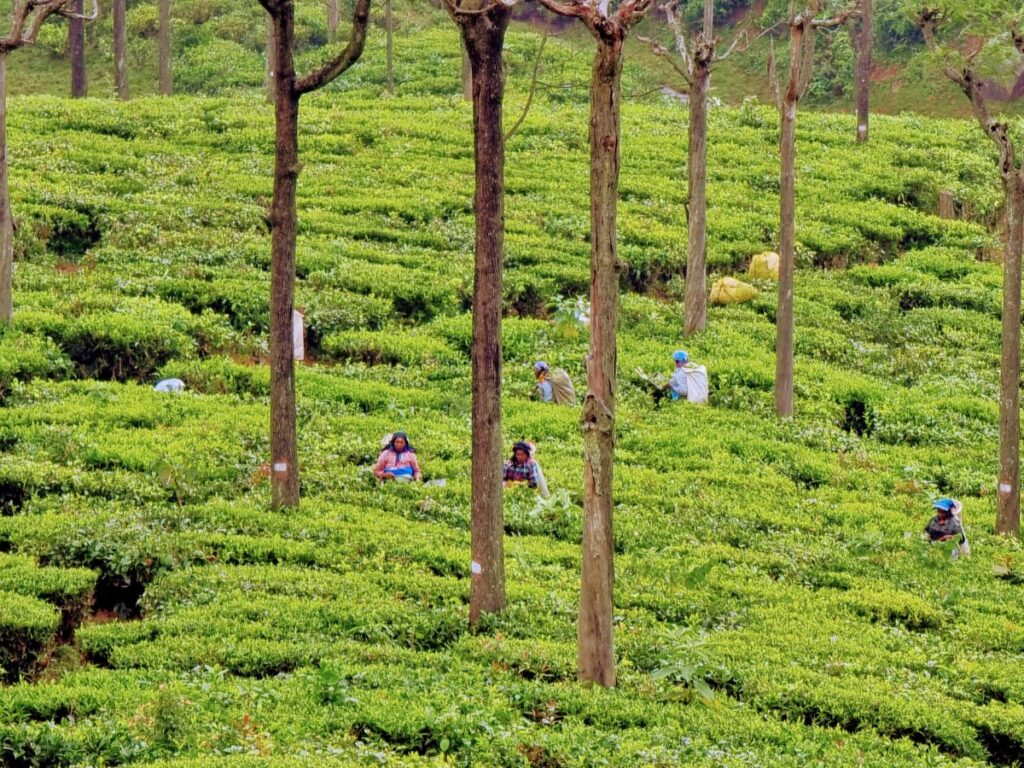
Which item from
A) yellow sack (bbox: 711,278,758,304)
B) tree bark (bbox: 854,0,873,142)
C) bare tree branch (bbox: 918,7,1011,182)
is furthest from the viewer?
tree bark (bbox: 854,0,873,142)

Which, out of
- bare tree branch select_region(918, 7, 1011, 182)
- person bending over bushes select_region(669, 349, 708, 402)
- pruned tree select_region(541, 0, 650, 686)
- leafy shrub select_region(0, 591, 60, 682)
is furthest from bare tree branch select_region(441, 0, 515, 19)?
person bending over bushes select_region(669, 349, 708, 402)

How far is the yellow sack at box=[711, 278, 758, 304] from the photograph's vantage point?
3188cm

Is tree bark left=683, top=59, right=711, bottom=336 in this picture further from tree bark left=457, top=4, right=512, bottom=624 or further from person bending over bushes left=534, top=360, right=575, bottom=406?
tree bark left=457, top=4, right=512, bottom=624

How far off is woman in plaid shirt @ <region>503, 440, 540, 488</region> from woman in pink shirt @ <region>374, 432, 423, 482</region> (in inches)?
53.1

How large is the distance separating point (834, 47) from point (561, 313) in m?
42.9

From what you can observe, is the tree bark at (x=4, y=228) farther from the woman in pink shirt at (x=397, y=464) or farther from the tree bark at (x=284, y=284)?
the woman in pink shirt at (x=397, y=464)

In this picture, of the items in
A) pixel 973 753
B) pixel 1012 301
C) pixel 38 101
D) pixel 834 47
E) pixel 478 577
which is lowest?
pixel 973 753

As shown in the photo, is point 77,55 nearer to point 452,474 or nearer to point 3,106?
point 3,106

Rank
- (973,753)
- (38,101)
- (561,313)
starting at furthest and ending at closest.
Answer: (38,101) < (561,313) < (973,753)

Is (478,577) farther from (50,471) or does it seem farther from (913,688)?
(50,471)

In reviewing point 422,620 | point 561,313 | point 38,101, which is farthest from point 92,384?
point 38,101

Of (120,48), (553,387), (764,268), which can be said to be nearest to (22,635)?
(553,387)

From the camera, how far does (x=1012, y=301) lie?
2073cm

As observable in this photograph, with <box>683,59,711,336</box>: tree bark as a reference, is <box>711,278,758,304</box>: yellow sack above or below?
below
